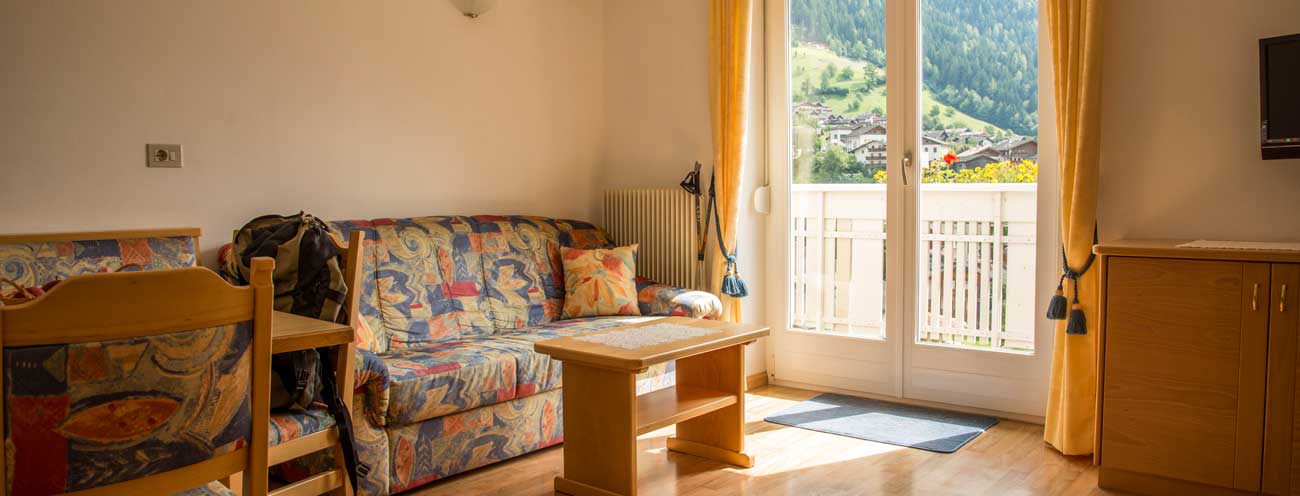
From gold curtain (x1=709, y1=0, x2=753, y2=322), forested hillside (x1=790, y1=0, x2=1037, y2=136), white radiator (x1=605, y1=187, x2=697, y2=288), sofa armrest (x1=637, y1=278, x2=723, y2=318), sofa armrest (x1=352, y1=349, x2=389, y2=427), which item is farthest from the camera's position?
white radiator (x1=605, y1=187, x2=697, y2=288)

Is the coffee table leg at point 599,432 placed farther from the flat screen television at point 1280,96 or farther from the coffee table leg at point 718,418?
the flat screen television at point 1280,96

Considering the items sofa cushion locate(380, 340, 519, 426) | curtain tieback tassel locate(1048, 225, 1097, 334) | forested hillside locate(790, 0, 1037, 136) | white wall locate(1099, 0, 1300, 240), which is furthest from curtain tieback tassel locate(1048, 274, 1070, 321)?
sofa cushion locate(380, 340, 519, 426)

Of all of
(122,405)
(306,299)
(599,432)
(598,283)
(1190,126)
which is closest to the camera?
(122,405)

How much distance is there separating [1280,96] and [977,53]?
1.19 metres

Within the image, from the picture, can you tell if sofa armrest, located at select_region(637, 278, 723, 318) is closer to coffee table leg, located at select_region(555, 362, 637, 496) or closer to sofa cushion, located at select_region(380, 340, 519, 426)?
sofa cushion, located at select_region(380, 340, 519, 426)

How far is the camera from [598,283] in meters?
4.11

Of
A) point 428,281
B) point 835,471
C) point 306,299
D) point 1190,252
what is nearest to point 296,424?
point 306,299

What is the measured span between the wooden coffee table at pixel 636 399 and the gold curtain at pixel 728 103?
99 cm

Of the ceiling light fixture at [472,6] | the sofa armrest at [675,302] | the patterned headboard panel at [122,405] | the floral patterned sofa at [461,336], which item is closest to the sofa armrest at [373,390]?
the floral patterned sofa at [461,336]

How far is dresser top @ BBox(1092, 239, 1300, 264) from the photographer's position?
8.46ft

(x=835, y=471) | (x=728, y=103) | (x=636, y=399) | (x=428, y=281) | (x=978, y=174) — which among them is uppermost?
(x=728, y=103)

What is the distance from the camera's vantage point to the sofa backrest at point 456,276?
11.5ft

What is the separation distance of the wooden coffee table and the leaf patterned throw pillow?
0.71 metres

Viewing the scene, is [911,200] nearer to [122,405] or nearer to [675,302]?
[675,302]
